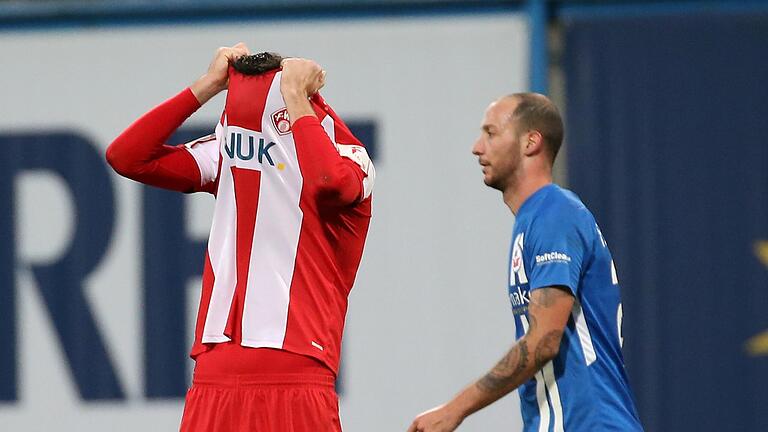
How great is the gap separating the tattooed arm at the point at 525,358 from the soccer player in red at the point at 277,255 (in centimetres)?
31

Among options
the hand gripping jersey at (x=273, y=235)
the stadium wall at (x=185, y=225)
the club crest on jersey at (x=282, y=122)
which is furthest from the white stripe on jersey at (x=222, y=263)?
the stadium wall at (x=185, y=225)

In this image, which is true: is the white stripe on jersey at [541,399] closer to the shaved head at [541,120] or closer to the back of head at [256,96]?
the shaved head at [541,120]

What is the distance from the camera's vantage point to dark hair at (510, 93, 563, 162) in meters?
3.56

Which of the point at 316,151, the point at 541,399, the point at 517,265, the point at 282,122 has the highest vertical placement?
the point at 282,122

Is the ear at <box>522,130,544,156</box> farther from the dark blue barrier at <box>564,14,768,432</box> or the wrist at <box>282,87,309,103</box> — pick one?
the dark blue barrier at <box>564,14,768,432</box>

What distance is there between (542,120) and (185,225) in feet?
9.19

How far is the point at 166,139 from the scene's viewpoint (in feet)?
11.3

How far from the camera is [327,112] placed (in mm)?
3381

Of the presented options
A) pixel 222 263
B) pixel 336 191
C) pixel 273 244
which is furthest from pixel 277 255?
pixel 336 191

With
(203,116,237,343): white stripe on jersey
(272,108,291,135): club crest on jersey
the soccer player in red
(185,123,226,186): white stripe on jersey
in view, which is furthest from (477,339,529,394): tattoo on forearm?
(185,123,226,186): white stripe on jersey

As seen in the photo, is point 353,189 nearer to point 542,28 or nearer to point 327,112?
point 327,112

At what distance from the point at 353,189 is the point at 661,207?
9.71ft

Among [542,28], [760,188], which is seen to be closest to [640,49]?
[542,28]

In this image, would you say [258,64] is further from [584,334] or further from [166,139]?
[584,334]
